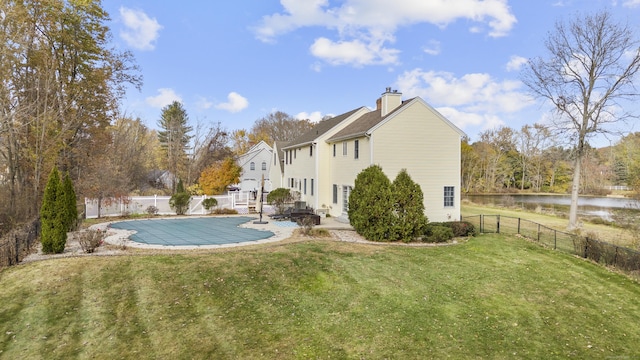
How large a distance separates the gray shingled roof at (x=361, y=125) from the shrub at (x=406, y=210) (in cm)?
440

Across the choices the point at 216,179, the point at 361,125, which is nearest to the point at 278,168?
the point at 216,179

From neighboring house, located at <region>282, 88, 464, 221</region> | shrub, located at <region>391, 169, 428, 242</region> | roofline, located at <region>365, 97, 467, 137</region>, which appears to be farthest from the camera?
neighboring house, located at <region>282, 88, 464, 221</region>

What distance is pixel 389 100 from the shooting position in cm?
1936

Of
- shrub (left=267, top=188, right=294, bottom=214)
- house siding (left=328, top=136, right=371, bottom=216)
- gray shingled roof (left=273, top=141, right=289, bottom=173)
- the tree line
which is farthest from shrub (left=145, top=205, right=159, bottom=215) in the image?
the tree line

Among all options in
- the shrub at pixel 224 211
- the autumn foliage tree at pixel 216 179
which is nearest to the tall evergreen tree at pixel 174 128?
the autumn foliage tree at pixel 216 179

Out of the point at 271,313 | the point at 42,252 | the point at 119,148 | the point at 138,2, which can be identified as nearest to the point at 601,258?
the point at 271,313

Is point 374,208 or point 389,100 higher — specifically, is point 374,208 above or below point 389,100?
below

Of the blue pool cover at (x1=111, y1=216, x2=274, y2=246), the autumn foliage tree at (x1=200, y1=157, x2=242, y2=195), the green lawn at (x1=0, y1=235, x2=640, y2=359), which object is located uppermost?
the autumn foliage tree at (x1=200, y1=157, x2=242, y2=195)

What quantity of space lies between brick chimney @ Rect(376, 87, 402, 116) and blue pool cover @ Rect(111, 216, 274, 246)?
9.60 metres

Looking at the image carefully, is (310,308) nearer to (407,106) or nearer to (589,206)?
(407,106)

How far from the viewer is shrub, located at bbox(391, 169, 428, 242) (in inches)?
566

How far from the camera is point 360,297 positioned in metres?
8.27

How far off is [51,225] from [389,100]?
1625 cm

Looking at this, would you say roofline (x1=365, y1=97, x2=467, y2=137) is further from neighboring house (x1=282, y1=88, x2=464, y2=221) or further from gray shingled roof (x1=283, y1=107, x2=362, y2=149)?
gray shingled roof (x1=283, y1=107, x2=362, y2=149)
